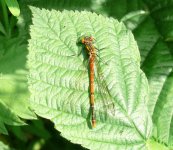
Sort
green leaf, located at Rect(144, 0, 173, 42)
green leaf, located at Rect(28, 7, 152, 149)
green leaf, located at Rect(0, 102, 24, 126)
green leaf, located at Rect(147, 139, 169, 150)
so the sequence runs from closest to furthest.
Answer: green leaf, located at Rect(28, 7, 152, 149), green leaf, located at Rect(147, 139, 169, 150), green leaf, located at Rect(0, 102, 24, 126), green leaf, located at Rect(144, 0, 173, 42)

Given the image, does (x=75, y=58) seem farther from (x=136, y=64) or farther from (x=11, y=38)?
(x=11, y=38)

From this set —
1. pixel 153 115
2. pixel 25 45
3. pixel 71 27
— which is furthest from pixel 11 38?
pixel 153 115

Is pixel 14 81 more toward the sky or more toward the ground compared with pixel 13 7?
more toward the ground

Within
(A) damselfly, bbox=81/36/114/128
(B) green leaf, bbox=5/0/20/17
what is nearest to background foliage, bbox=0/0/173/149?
(B) green leaf, bbox=5/0/20/17

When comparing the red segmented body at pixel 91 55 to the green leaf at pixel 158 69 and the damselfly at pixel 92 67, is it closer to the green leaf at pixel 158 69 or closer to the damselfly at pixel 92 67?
the damselfly at pixel 92 67

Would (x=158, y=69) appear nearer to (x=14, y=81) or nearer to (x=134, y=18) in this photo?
(x=134, y=18)

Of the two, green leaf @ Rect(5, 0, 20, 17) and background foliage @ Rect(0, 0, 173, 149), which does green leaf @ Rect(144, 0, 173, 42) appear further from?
green leaf @ Rect(5, 0, 20, 17)

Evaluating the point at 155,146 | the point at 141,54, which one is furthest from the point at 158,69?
the point at 155,146
